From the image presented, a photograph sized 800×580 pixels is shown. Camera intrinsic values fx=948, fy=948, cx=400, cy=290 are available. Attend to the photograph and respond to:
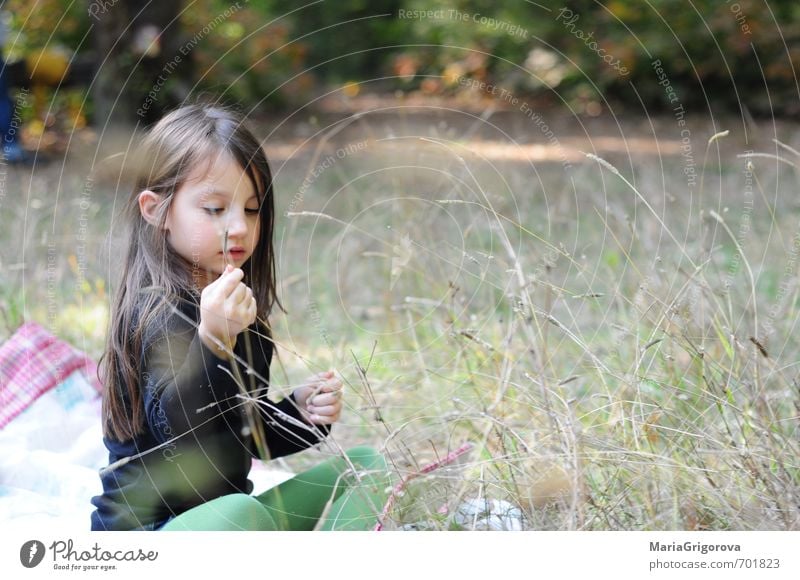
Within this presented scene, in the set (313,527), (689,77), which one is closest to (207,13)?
(689,77)

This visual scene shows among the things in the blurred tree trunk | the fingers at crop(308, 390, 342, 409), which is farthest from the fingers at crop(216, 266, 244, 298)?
the blurred tree trunk

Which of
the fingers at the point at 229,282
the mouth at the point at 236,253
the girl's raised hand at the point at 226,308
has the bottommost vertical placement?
the girl's raised hand at the point at 226,308

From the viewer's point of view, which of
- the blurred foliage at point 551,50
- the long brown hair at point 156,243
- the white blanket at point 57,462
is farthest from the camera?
the blurred foliage at point 551,50

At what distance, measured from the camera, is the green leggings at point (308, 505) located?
116 centimetres

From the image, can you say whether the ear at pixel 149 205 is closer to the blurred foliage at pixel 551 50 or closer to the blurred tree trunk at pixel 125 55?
the blurred tree trunk at pixel 125 55

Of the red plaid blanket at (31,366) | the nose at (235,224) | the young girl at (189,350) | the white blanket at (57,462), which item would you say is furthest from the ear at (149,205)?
the red plaid blanket at (31,366)

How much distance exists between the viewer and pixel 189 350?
1.12 m

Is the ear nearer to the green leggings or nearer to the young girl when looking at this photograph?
the young girl

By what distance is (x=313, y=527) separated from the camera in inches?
54.3

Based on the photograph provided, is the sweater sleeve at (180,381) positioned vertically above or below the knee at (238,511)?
above

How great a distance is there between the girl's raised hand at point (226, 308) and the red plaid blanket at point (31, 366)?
2.61 ft

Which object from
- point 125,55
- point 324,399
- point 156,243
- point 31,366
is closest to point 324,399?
point 324,399

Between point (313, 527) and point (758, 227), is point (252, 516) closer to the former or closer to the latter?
point (313, 527)

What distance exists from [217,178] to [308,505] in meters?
0.51
